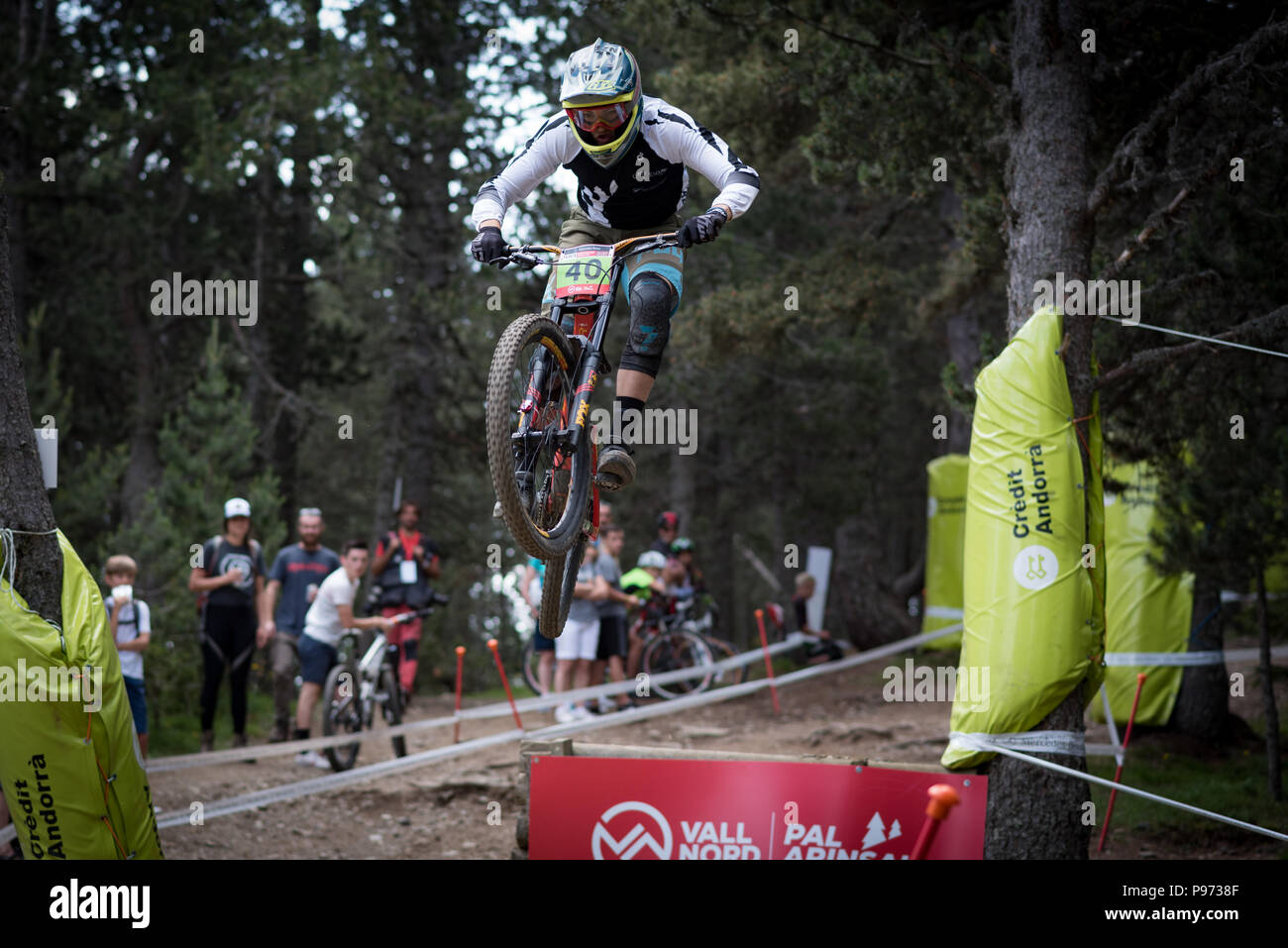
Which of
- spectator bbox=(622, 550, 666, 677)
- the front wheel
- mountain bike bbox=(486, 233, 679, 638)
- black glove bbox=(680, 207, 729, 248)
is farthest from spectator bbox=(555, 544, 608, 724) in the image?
black glove bbox=(680, 207, 729, 248)

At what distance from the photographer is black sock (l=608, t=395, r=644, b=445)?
17.0ft

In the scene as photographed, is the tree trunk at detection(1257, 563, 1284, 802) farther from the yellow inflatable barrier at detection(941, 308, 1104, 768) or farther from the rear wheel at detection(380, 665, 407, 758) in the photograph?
the rear wheel at detection(380, 665, 407, 758)

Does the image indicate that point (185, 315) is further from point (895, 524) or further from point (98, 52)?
point (895, 524)

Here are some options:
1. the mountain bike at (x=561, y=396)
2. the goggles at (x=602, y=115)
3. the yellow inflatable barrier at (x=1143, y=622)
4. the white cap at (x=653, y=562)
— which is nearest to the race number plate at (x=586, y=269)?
the mountain bike at (x=561, y=396)

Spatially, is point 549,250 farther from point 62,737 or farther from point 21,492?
point 62,737

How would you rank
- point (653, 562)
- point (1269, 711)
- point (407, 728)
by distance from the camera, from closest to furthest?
1. point (1269, 711)
2. point (407, 728)
3. point (653, 562)

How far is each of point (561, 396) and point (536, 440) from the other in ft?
1.27

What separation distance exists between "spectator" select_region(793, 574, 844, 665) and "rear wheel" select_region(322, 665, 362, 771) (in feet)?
23.6

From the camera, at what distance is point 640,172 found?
202 inches

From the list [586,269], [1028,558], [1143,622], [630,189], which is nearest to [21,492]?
[586,269]

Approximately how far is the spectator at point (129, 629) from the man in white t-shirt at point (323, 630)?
1644 millimetres

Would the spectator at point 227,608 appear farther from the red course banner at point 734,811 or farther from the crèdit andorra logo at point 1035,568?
the crèdit andorra logo at point 1035,568

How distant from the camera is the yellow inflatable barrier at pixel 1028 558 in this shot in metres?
6.32
